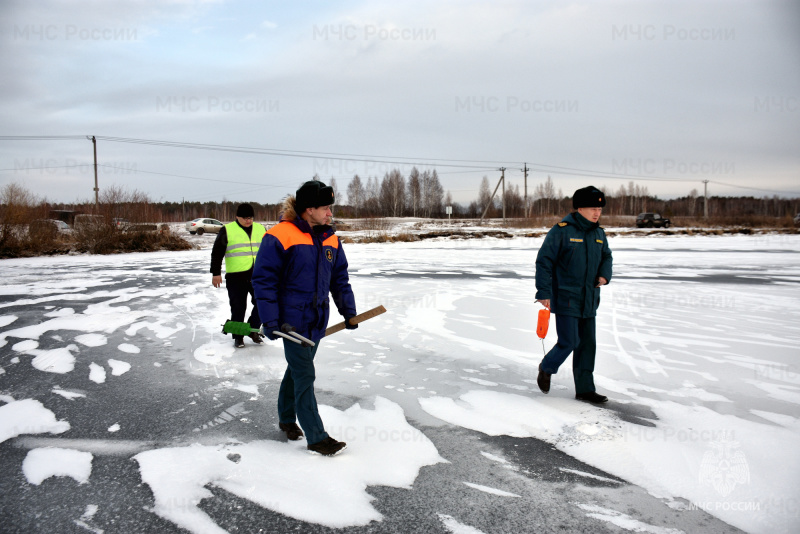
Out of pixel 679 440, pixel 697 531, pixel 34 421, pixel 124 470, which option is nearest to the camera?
pixel 697 531

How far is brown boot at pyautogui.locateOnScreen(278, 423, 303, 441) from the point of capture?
3467 mm

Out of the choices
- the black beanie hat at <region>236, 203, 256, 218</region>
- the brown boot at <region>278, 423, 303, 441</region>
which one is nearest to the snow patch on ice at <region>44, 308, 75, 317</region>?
the black beanie hat at <region>236, 203, 256, 218</region>

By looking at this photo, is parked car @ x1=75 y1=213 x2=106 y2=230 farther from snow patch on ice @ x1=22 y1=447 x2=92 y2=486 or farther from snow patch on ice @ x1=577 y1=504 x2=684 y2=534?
snow patch on ice @ x1=577 y1=504 x2=684 y2=534

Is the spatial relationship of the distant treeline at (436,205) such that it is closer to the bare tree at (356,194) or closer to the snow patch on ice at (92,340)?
the bare tree at (356,194)

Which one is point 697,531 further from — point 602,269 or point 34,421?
point 34,421

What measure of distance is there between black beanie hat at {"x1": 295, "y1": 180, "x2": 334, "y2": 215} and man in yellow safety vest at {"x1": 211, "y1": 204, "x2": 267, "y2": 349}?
305 cm

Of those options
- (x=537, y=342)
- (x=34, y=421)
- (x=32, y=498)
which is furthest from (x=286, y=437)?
(x=537, y=342)

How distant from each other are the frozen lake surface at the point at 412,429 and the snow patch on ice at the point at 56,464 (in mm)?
13

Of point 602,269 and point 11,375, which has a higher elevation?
point 602,269

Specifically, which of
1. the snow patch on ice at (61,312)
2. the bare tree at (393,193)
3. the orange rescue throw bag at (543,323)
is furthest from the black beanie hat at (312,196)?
the bare tree at (393,193)

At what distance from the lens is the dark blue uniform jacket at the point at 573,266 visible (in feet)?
13.3

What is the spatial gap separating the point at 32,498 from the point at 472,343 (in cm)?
445

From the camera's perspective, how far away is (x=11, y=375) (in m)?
4.89

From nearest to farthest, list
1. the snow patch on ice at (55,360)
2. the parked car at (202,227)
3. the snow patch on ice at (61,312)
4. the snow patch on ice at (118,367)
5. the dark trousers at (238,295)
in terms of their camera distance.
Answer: the snow patch on ice at (118,367) < the snow patch on ice at (55,360) < the dark trousers at (238,295) < the snow patch on ice at (61,312) < the parked car at (202,227)
